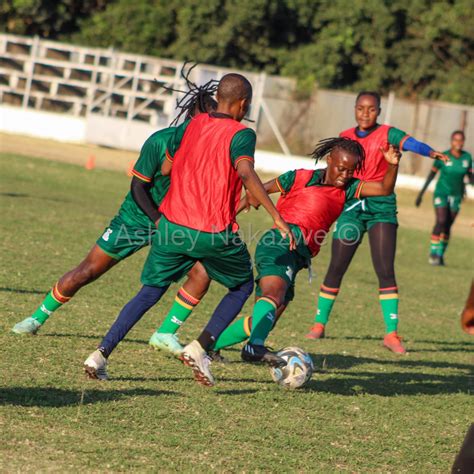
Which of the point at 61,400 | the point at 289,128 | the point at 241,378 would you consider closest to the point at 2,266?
the point at 241,378

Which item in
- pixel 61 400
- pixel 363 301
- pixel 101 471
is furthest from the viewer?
pixel 363 301

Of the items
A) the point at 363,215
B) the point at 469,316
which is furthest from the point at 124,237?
the point at 469,316

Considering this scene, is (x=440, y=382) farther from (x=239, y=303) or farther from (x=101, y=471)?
(x=101, y=471)

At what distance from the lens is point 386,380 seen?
8016 millimetres

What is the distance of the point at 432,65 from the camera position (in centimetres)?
3788

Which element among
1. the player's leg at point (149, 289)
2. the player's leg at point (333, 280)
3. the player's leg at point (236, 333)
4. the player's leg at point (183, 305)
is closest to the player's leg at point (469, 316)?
the player's leg at point (149, 289)

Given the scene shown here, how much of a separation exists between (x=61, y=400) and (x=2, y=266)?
4.93 metres

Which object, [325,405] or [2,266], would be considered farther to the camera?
[2,266]

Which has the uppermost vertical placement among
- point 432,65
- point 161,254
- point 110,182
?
point 432,65

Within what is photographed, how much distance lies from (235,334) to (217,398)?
0.76m

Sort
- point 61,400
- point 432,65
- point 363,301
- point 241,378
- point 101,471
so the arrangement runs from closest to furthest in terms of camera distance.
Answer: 1. point 101,471
2. point 61,400
3. point 241,378
4. point 363,301
5. point 432,65

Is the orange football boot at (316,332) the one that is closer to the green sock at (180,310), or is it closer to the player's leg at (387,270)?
the player's leg at (387,270)

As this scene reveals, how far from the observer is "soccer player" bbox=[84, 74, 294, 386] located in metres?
6.27

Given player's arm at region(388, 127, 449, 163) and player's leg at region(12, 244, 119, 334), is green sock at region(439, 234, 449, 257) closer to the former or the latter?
player's arm at region(388, 127, 449, 163)
